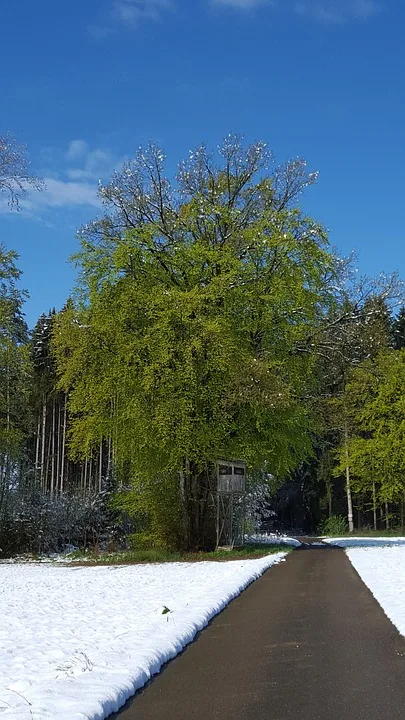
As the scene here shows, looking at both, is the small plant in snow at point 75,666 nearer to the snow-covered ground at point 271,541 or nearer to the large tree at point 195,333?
the large tree at point 195,333

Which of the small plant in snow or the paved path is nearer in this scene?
Answer: the paved path

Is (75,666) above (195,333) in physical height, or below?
below

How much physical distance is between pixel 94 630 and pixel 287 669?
343 cm

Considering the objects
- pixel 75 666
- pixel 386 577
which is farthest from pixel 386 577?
pixel 75 666

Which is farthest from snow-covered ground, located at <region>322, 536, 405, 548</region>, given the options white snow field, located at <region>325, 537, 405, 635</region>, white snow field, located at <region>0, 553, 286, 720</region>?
white snow field, located at <region>0, 553, 286, 720</region>

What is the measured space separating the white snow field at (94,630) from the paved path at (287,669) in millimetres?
288

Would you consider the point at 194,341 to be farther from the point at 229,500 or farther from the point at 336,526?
the point at 336,526

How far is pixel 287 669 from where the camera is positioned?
7492 mm

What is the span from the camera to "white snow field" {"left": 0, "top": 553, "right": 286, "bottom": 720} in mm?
6117

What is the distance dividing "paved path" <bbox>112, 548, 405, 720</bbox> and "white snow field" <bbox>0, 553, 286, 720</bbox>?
11.3 inches

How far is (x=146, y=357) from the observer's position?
82.9 feet

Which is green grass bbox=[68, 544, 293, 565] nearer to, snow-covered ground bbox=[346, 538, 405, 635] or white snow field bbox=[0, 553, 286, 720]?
snow-covered ground bbox=[346, 538, 405, 635]

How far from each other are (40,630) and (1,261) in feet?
66.1

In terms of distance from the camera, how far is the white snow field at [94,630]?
6.12m
